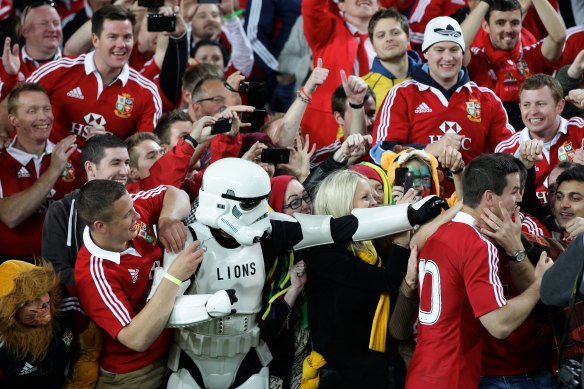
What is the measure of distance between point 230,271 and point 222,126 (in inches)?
52.2

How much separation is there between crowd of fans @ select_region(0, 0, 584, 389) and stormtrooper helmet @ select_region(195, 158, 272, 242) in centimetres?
6

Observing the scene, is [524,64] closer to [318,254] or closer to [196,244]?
[318,254]

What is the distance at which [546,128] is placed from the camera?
7.25 metres

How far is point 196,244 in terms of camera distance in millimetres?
5434

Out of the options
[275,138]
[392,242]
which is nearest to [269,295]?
[392,242]

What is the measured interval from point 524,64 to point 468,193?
3.71 m

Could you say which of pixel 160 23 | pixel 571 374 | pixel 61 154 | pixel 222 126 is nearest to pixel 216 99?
pixel 160 23

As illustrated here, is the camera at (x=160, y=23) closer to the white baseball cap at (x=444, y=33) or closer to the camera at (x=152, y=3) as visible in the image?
the camera at (x=152, y=3)

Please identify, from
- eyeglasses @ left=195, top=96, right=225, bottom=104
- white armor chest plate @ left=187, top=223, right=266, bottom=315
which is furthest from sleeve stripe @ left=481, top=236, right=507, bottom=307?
eyeglasses @ left=195, top=96, right=225, bottom=104

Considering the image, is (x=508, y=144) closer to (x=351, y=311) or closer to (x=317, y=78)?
(x=317, y=78)

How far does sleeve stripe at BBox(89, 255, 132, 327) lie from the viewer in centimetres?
542

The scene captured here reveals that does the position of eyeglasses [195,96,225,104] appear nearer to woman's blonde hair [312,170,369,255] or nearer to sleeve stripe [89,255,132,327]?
woman's blonde hair [312,170,369,255]

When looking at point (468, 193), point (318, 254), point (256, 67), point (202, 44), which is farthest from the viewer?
point (256, 67)

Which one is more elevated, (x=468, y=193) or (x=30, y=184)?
(x=468, y=193)
